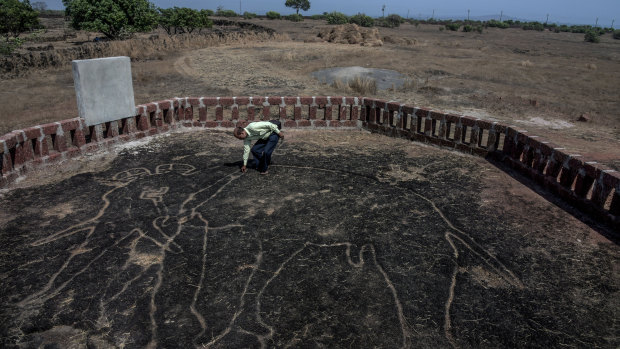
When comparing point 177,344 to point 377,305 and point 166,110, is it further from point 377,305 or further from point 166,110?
point 166,110

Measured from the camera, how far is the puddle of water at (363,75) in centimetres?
2047

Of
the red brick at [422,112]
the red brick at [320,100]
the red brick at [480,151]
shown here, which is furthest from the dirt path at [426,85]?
the red brick at [320,100]

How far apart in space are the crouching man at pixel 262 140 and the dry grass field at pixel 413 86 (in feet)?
25.1

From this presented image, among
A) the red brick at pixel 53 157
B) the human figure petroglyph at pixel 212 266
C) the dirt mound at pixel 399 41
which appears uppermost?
the dirt mound at pixel 399 41

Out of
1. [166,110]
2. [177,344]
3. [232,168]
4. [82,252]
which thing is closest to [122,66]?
[166,110]

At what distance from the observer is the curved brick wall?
7609mm

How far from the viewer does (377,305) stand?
17.2 ft

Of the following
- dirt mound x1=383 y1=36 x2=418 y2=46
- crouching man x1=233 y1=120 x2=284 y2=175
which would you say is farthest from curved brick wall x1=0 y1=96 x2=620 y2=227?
dirt mound x1=383 y1=36 x2=418 y2=46

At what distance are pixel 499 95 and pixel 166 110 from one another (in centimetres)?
1326

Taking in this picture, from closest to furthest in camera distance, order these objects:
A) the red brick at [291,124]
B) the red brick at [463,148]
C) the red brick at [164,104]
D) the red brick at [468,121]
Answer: the red brick at [468,121], the red brick at [463,148], the red brick at [164,104], the red brick at [291,124]

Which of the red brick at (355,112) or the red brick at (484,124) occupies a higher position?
the red brick at (484,124)

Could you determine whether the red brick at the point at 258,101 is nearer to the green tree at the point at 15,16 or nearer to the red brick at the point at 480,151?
the red brick at the point at 480,151

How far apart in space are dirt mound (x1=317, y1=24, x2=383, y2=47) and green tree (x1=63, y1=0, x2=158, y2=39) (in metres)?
13.7

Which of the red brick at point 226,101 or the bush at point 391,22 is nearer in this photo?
the red brick at point 226,101
